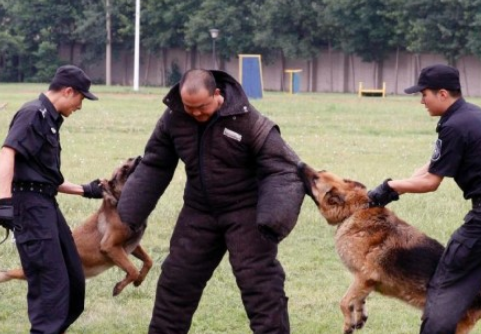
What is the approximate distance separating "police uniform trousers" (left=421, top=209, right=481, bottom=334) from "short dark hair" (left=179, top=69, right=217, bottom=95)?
1.79 m

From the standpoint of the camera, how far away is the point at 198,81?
5.63 m

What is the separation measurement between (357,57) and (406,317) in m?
53.4

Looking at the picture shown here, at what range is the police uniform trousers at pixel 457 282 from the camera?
5750 millimetres

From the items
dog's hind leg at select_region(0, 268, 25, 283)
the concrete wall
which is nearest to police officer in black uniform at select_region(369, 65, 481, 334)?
dog's hind leg at select_region(0, 268, 25, 283)

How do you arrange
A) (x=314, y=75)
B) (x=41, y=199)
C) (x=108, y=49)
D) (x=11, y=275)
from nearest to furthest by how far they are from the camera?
(x=41, y=199) → (x=11, y=275) → (x=314, y=75) → (x=108, y=49)

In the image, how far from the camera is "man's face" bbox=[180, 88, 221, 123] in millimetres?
5625

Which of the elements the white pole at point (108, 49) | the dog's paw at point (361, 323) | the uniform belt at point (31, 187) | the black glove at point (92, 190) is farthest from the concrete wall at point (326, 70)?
the uniform belt at point (31, 187)

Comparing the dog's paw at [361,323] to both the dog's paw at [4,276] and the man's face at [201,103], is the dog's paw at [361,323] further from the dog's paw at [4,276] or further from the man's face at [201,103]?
the dog's paw at [4,276]

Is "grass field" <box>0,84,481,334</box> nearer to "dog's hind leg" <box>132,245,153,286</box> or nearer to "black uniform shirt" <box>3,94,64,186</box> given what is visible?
"dog's hind leg" <box>132,245,153,286</box>

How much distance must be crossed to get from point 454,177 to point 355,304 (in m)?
1.44

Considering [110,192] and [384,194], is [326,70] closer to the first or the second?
[110,192]

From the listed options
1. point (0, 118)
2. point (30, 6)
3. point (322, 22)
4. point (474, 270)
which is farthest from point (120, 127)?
point (30, 6)

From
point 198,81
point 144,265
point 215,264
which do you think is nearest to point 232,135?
point 198,81

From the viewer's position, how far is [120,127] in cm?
2278
